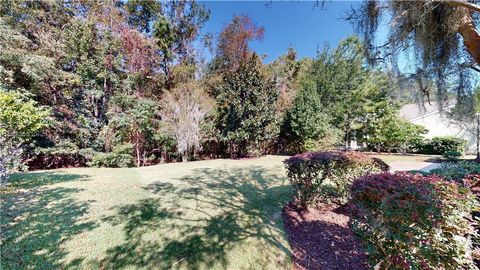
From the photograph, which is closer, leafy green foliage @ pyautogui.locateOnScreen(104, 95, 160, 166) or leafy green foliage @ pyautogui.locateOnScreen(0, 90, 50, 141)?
leafy green foliage @ pyautogui.locateOnScreen(0, 90, 50, 141)

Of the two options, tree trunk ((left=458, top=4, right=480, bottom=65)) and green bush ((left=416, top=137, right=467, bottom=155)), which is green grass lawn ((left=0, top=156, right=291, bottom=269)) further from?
green bush ((left=416, top=137, right=467, bottom=155))

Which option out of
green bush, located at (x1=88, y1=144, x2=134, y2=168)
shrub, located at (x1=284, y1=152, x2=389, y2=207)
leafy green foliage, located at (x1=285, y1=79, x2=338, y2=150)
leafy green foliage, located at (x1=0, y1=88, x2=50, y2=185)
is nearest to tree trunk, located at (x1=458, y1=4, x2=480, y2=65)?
shrub, located at (x1=284, y1=152, x2=389, y2=207)

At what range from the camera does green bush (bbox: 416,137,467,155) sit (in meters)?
15.0

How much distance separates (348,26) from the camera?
319 centimetres

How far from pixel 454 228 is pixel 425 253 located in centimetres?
29

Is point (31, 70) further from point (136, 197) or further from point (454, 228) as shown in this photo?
point (454, 228)

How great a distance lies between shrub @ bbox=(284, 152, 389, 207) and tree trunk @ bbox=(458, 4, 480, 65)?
83.5 inches

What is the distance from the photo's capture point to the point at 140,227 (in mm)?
3232

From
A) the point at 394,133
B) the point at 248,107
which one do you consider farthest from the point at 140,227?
the point at 394,133

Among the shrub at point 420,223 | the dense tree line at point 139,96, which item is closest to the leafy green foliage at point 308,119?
the dense tree line at point 139,96

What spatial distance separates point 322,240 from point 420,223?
1.93 meters

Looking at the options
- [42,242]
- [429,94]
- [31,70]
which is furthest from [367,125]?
[31,70]

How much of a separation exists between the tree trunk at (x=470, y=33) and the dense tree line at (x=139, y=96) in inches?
281

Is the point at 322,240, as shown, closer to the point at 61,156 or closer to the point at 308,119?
the point at 308,119
